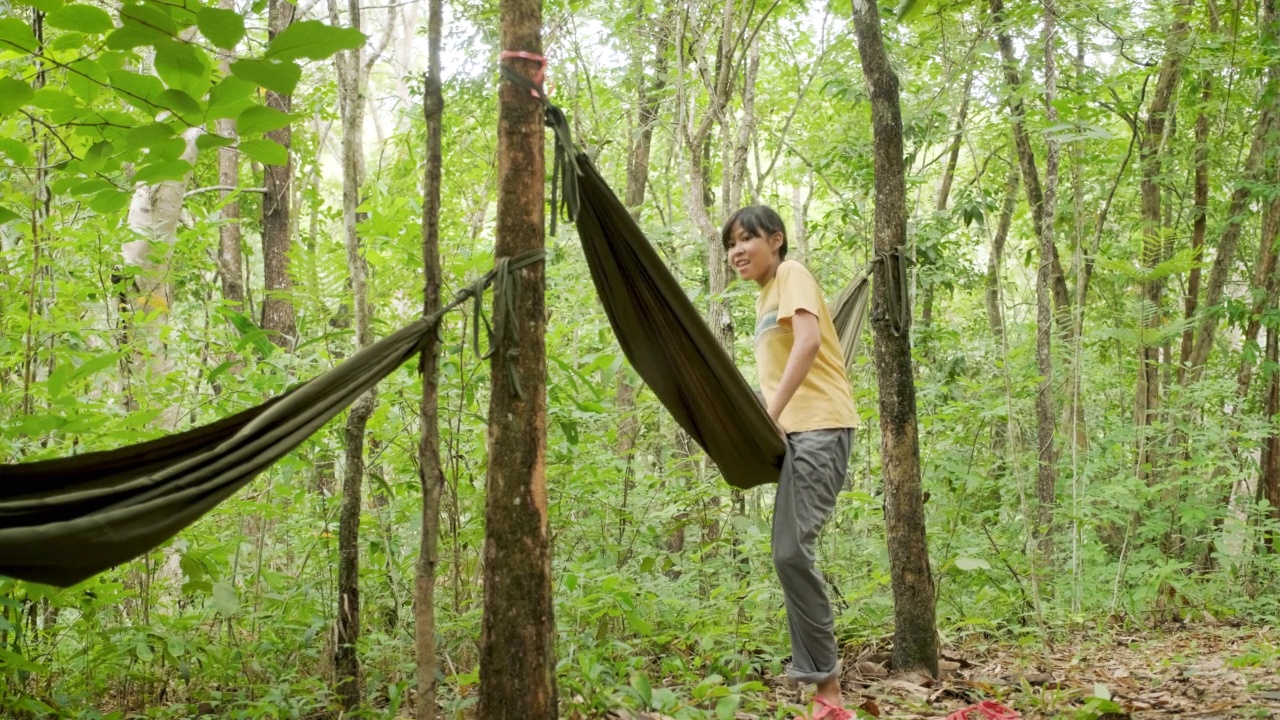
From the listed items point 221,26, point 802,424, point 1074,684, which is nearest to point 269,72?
point 221,26

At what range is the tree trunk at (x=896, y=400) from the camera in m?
2.87

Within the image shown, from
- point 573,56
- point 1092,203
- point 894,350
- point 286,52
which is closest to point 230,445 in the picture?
point 286,52

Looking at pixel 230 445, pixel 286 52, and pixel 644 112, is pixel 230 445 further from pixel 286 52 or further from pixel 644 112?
pixel 644 112

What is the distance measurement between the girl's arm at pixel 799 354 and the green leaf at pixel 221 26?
4.81 feet

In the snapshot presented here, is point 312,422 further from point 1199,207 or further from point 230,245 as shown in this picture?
point 1199,207

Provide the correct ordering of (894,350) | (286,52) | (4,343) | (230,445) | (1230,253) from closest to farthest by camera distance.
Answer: (286,52) → (230,445) → (4,343) → (894,350) → (1230,253)

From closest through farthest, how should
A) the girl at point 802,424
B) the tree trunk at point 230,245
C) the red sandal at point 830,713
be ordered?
the red sandal at point 830,713 → the girl at point 802,424 → the tree trunk at point 230,245

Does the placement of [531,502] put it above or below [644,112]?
below

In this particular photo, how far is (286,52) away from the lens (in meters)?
1.40

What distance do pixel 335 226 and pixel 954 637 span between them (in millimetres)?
9190

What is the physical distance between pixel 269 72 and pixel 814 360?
1506 mm

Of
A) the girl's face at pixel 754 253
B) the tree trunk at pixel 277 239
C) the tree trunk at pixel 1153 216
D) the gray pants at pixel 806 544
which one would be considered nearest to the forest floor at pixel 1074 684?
the gray pants at pixel 806 544

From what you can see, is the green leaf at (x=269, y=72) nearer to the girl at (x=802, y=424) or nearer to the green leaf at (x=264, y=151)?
the green leaf at (x=264, y=151)

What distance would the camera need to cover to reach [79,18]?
1.48m
